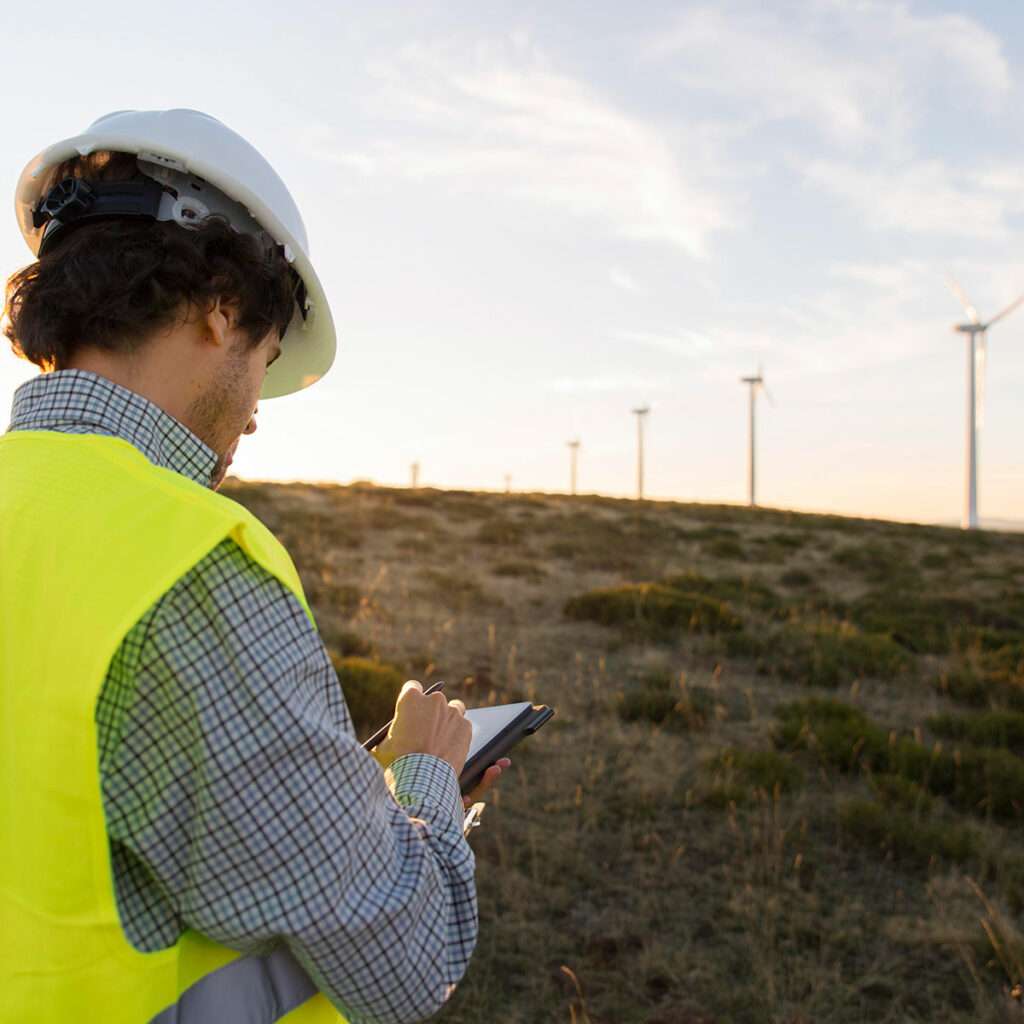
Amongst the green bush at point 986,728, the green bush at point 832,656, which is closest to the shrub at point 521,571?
the green bush at point 832,656

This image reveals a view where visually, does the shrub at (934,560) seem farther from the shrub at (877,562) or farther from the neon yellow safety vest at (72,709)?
the neon yellow safety vest at (72,709)

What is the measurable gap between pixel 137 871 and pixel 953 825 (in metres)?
5.45

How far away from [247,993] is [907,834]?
4860 mm

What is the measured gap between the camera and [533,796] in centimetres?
575

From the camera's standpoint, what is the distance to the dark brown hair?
4.77 feet

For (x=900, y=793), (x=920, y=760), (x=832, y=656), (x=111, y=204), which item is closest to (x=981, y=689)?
(x=832, y=656)

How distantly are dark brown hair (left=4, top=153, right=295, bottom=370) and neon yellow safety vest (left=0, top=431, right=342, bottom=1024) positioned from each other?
1.25 feet

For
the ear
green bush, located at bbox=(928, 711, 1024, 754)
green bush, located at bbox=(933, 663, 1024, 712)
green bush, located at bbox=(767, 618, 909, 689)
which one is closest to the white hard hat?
the ear

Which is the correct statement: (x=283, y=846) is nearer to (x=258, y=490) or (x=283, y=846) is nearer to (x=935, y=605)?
(x=935, y=605)

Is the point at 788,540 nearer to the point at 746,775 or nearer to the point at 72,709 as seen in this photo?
the point at 746,775

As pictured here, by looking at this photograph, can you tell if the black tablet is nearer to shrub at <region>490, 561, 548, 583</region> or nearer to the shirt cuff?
the shirt cuff

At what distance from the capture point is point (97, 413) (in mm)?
1330

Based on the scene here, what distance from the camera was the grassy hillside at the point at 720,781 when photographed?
13.2 ft

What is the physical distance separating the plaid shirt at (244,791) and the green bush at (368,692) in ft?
17.5
